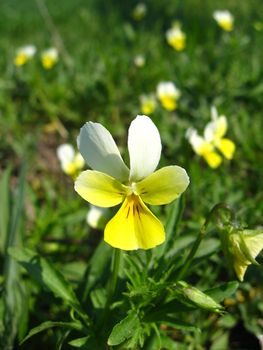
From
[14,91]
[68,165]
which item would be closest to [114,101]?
[14,91]

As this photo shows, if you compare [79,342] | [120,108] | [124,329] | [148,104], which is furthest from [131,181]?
[120,108]

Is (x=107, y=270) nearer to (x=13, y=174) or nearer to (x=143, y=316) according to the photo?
(x=143, y=316)

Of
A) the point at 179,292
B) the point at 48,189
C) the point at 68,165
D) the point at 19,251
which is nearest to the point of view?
the point at 179,292

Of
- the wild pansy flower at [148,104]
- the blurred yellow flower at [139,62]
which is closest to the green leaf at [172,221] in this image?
the wild pansy flower at [148,104]

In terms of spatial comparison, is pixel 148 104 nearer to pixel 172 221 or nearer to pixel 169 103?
pixel 169 103

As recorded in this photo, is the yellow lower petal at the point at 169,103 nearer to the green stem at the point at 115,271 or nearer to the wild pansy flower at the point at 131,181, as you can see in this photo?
the green stem at the point at 115,271

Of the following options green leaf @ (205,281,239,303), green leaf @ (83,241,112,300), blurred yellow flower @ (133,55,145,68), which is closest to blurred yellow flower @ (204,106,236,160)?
green leaf @ (83,241,112,300)
